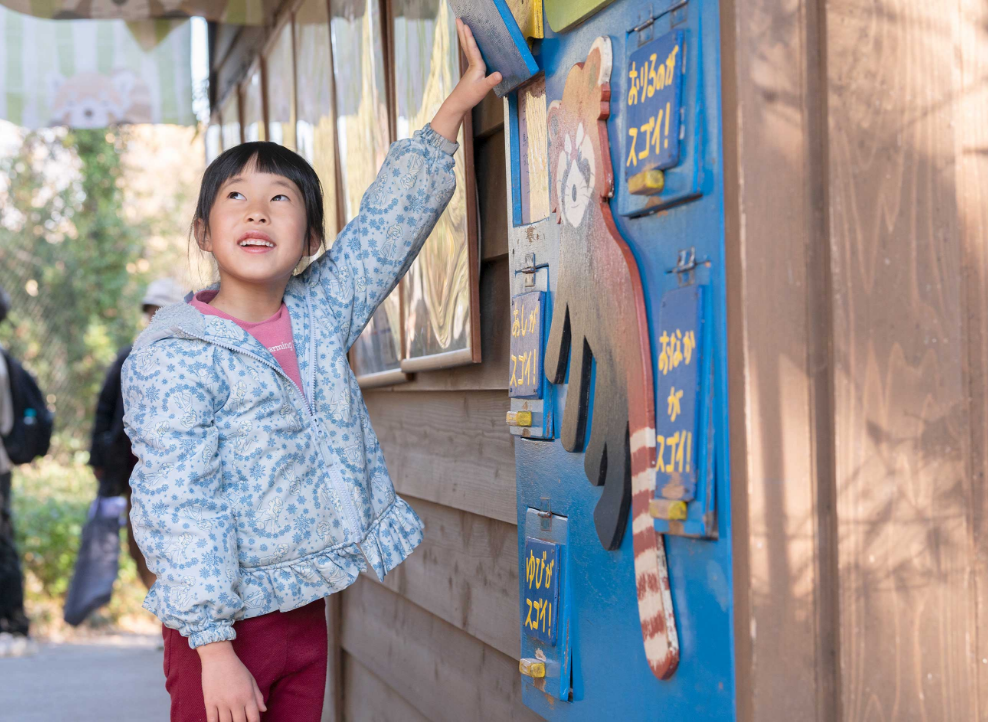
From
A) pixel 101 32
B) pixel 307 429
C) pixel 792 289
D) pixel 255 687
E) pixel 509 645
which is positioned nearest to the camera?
pixel 792 289

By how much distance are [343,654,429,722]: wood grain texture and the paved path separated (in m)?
1.08

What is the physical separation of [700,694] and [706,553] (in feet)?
0.54

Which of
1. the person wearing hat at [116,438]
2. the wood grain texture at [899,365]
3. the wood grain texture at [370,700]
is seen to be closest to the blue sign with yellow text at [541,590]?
the wood grain texture at [899,365]

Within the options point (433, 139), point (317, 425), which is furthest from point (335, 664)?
point (433, 139)

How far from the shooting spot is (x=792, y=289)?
117cm

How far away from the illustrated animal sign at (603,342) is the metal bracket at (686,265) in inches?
3.1

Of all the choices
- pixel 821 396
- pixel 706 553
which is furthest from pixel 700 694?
pixel 821 396

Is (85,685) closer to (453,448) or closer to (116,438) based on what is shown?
(116,438)

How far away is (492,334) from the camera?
2.11 metres

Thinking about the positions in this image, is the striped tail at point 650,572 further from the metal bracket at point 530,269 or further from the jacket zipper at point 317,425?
the jacket zipper at point 317,425

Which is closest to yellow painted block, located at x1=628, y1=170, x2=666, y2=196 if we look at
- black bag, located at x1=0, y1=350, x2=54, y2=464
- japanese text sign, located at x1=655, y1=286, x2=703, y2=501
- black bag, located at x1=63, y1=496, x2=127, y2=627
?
japanese text sign, located at x1=655, y1=286, x2=703, y2=501

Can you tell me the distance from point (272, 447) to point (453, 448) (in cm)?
76

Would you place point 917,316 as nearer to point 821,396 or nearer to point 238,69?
point 821,396

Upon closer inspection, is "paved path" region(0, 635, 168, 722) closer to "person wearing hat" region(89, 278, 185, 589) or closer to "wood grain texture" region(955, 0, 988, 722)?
"person wearing hat" region(89, 278, 185, 589)
